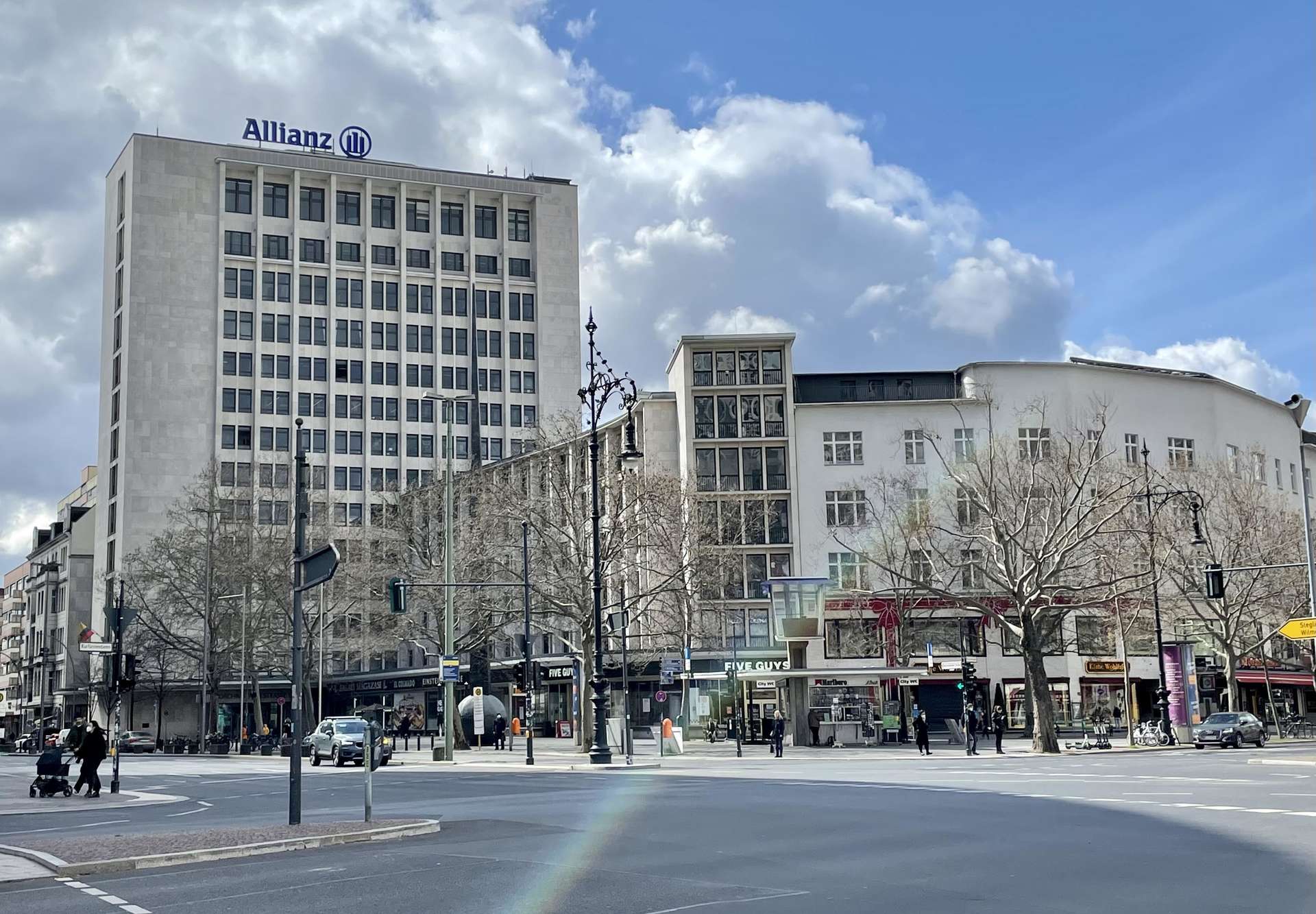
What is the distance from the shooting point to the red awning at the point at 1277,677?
2940 inches

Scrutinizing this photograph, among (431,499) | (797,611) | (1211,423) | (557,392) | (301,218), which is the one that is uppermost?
(301,218)

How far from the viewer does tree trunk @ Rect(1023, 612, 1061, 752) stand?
141 feet

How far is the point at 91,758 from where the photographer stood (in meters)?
30.2

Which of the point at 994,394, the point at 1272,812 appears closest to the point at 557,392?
the point at 994,394

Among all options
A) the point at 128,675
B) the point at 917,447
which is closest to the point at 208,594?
the point at 128,675

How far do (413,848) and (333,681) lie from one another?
90.0 meters

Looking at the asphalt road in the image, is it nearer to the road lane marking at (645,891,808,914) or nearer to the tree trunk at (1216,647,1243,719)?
the road lane marking at (645,891,808,914)

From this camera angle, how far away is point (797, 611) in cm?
5756

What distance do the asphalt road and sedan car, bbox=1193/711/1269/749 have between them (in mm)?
23400

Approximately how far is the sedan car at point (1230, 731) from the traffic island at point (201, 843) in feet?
127

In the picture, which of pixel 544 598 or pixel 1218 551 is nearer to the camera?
pixel 544 598

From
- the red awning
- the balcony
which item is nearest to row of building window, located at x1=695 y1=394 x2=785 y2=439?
the balcony

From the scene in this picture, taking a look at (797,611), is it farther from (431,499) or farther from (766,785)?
(766,785)

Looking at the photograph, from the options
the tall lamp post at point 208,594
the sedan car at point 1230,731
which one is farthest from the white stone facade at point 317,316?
the sedan car at point 1230,731
